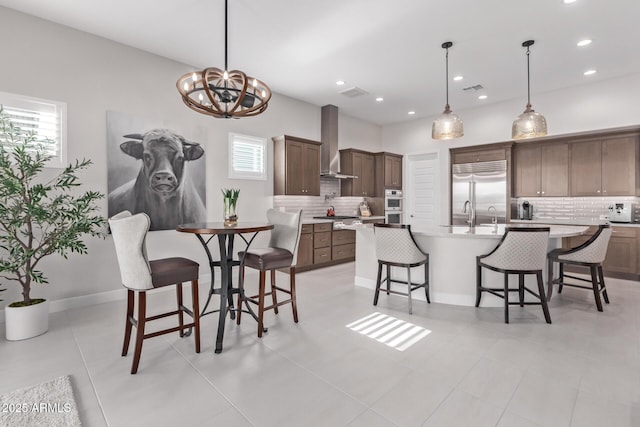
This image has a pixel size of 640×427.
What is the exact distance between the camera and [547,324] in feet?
10.1

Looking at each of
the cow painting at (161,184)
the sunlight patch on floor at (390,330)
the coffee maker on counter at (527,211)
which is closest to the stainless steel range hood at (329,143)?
the cow painting at (161,184)

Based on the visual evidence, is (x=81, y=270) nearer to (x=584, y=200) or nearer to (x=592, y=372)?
(x=592, y=372)

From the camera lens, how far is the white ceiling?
3176 mm

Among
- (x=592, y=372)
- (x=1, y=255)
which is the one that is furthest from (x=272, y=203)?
(x=592, y=372)

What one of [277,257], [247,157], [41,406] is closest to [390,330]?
[277,257]

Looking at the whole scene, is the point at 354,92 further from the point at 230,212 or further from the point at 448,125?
the point at 230,212

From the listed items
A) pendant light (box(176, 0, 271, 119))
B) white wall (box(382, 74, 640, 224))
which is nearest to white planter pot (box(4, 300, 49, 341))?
pendant light (box(176, 0, 271, 119))

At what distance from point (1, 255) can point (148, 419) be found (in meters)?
2.84

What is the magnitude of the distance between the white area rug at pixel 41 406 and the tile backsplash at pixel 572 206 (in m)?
6.97

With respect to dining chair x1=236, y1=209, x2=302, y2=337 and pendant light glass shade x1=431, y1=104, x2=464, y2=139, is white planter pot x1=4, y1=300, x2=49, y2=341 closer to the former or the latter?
dining chair x1=236, y1=209, x2=302, y2=337

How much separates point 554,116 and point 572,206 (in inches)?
64.8

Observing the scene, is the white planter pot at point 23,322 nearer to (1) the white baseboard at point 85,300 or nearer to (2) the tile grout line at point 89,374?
(2) the tile grout line at point 89,374

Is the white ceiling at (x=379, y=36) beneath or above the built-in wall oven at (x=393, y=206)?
above

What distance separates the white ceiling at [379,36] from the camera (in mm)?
3176
